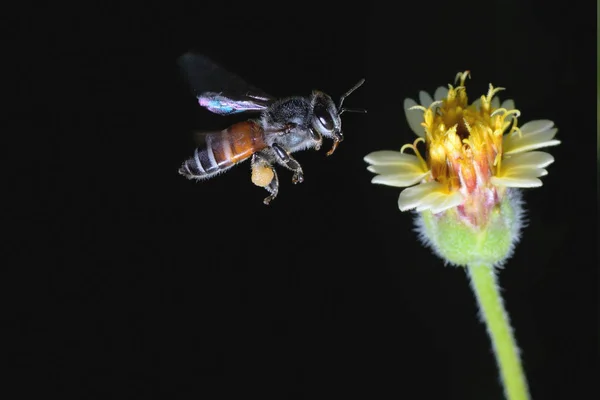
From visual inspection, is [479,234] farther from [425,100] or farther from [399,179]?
[425,100]

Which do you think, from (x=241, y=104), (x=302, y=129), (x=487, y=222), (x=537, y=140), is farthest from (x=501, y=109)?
(x=241, y=104)

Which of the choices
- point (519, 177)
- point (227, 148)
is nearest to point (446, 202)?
point (519, 177)

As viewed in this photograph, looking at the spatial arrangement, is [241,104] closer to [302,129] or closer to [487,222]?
[302,129]

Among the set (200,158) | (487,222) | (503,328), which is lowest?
(503,328)

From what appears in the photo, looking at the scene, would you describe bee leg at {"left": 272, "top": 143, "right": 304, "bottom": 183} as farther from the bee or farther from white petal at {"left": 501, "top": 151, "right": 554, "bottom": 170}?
white petal at {"left": 501, "top": 151, "right": 554, "bottom": 170}

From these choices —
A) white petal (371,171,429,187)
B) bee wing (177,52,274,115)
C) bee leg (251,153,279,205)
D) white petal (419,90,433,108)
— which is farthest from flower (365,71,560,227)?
bee wing (177,52,274,115)

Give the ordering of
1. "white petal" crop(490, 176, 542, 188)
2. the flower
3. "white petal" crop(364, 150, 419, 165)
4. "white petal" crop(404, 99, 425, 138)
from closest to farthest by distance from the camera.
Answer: "white petal" crop(490, 176, 542, 188)
the flower
"white petal" crop(364, 150, 419, 165)
"white petal" crop(404, 99, 425, 138)

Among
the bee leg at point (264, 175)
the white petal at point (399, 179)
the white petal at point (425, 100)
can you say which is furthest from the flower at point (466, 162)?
the bee leg at point (264, 175)

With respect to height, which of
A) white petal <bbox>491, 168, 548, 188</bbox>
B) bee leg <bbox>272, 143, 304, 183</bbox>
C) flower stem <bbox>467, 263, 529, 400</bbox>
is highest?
bee leg <bbox>272, 143, 304, 183</bbox>

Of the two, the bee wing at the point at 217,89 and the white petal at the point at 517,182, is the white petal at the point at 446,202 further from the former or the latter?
the bee wing at the point at 217,89
